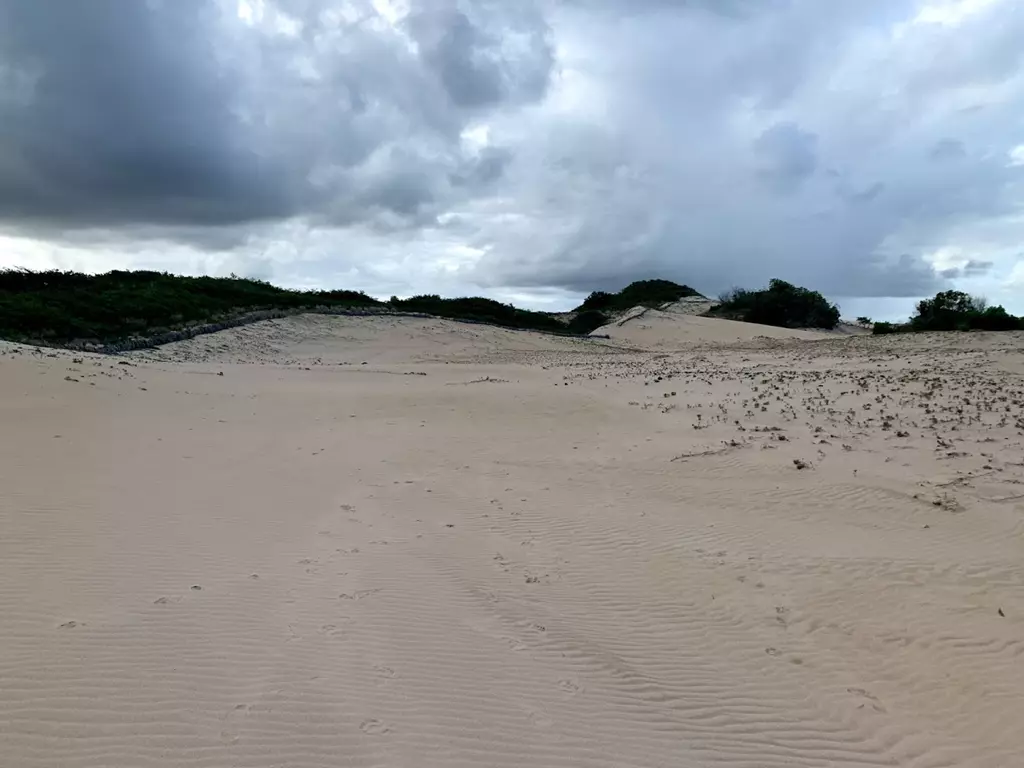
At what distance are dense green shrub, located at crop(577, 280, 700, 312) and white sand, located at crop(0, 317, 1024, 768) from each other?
157ft

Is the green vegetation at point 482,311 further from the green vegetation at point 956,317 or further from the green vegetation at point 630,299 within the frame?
the green vegetation at point 956,317

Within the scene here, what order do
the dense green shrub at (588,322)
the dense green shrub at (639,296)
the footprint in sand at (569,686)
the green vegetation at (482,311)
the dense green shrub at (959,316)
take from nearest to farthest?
the footprint in sand at (569,686)
the dense green shrub at (959,316)
the green vegetation at (482,311)
the dense green shrub at (588,322)
the dense green shrub at (639,296)

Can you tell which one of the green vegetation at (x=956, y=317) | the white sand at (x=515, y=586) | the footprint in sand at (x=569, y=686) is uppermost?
the green vegetation at (x=956, y=317)

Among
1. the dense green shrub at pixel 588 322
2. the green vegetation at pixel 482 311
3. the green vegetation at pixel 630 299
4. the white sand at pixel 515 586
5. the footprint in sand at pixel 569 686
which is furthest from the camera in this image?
the green vegetation at pixel 630 299

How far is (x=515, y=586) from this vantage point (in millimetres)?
6418

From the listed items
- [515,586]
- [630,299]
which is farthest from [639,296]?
[515,586]

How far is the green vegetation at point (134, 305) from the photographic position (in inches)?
997

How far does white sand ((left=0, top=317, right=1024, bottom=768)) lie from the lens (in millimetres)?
4070

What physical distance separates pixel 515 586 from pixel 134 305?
2879 cm

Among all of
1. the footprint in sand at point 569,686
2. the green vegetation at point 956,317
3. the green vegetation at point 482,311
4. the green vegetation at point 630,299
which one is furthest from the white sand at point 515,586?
the green vegetation at point 630,299

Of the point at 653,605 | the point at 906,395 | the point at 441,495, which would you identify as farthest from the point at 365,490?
the point at 906,395

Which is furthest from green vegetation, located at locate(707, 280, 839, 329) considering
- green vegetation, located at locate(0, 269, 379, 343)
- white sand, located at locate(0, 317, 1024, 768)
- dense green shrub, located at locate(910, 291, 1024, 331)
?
white sand, located at locate(0, 317, 1024, 768)

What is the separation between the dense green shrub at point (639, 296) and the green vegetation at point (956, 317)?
2262 cm

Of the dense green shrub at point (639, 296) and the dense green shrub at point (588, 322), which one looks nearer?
the dense green shrub at point (588, 322)
